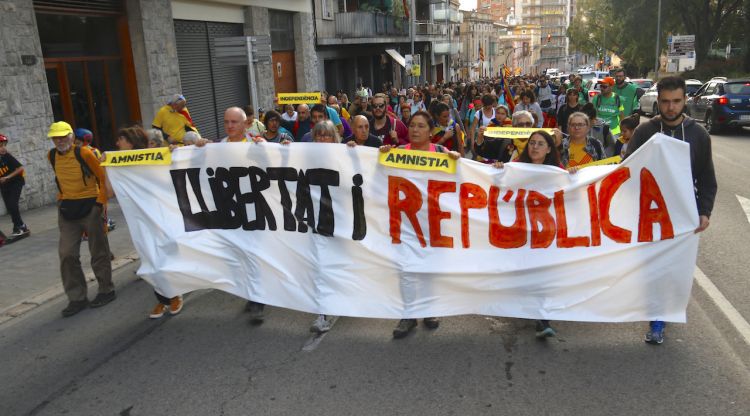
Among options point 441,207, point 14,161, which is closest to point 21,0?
point 14,161

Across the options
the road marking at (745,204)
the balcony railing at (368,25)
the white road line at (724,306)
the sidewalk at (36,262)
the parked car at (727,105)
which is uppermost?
the balcony railing at (368,25)

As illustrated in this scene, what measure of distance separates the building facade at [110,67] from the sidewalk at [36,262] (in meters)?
1.74

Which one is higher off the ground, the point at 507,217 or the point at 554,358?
the point at 507,217

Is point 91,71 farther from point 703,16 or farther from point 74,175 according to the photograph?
point 703,16

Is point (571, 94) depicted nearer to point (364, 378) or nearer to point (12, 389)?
point (364, 378)

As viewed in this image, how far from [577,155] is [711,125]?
49.3 feet

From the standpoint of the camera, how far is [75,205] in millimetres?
5637

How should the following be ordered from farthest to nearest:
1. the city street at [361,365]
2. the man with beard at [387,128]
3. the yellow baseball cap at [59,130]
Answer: the man with beard at [387,128] → the yellow baseball cap at [59,130] → the city street at [361,365]

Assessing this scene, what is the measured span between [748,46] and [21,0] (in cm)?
4187

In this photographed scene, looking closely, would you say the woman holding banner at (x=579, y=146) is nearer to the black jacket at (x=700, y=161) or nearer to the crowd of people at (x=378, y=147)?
the crowd of people at (x=378, y=147)

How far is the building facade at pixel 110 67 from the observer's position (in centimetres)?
1020

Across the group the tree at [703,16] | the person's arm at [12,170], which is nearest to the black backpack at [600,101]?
the person's arm at [12,170]

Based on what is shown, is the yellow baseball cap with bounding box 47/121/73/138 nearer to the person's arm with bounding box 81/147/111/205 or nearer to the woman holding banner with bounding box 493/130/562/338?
the person's arm with bounding box 81/147/111/205

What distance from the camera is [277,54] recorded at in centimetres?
2134
